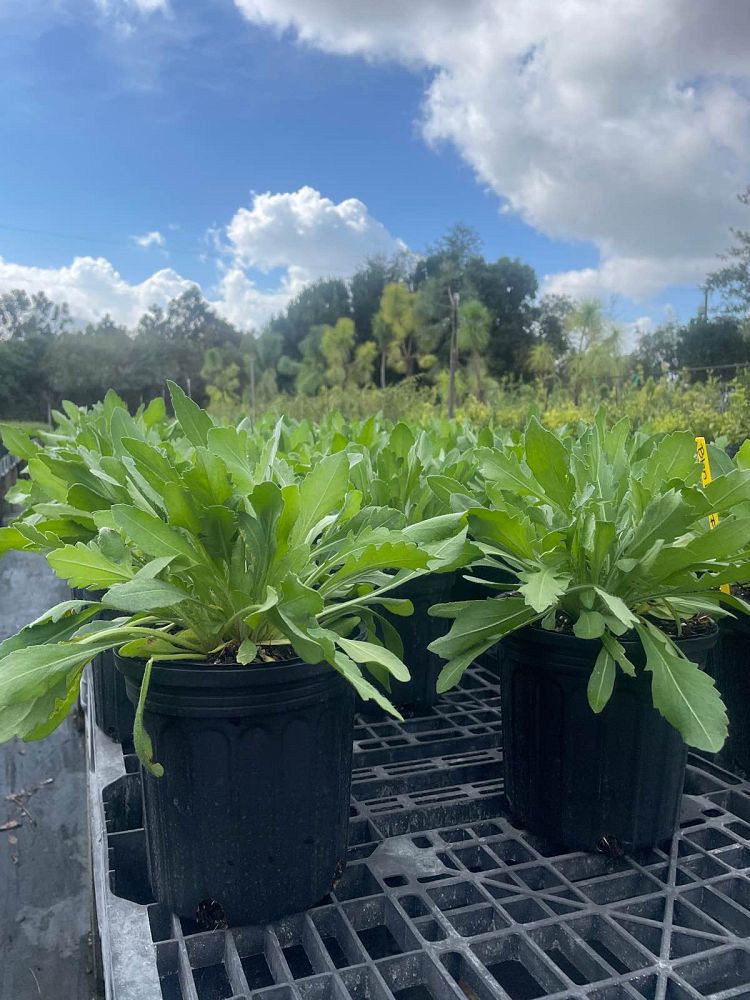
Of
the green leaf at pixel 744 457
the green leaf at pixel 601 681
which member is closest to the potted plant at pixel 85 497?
the green leaf at pixel 601 681

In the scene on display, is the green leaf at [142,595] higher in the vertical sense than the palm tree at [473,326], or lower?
lower

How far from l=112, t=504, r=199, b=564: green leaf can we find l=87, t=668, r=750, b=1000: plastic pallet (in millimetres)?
507

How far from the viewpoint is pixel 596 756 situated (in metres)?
1.29

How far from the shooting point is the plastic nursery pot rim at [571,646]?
1.26 metres

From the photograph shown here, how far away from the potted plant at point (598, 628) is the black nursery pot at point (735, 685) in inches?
13.1

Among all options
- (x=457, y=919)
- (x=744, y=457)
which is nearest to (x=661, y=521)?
(x=744, y=457)

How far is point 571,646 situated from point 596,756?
198mm

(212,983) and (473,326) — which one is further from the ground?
(473,326)

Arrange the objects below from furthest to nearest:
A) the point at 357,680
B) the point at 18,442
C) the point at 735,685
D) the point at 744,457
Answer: the point at 18,442
the point at 735,685
the point at 744,457
the point at 357,680

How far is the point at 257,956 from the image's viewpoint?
1086mm

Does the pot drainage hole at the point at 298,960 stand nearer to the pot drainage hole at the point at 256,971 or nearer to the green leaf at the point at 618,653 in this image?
the pot drainage hole at the point at 256,971

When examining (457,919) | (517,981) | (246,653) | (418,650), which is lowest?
(517,981)

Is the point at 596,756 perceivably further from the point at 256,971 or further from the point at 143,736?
the point at 143,736

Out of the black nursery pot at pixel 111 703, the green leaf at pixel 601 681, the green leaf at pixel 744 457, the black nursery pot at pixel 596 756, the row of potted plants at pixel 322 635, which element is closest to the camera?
the row of potted plants at pixel 322 635
